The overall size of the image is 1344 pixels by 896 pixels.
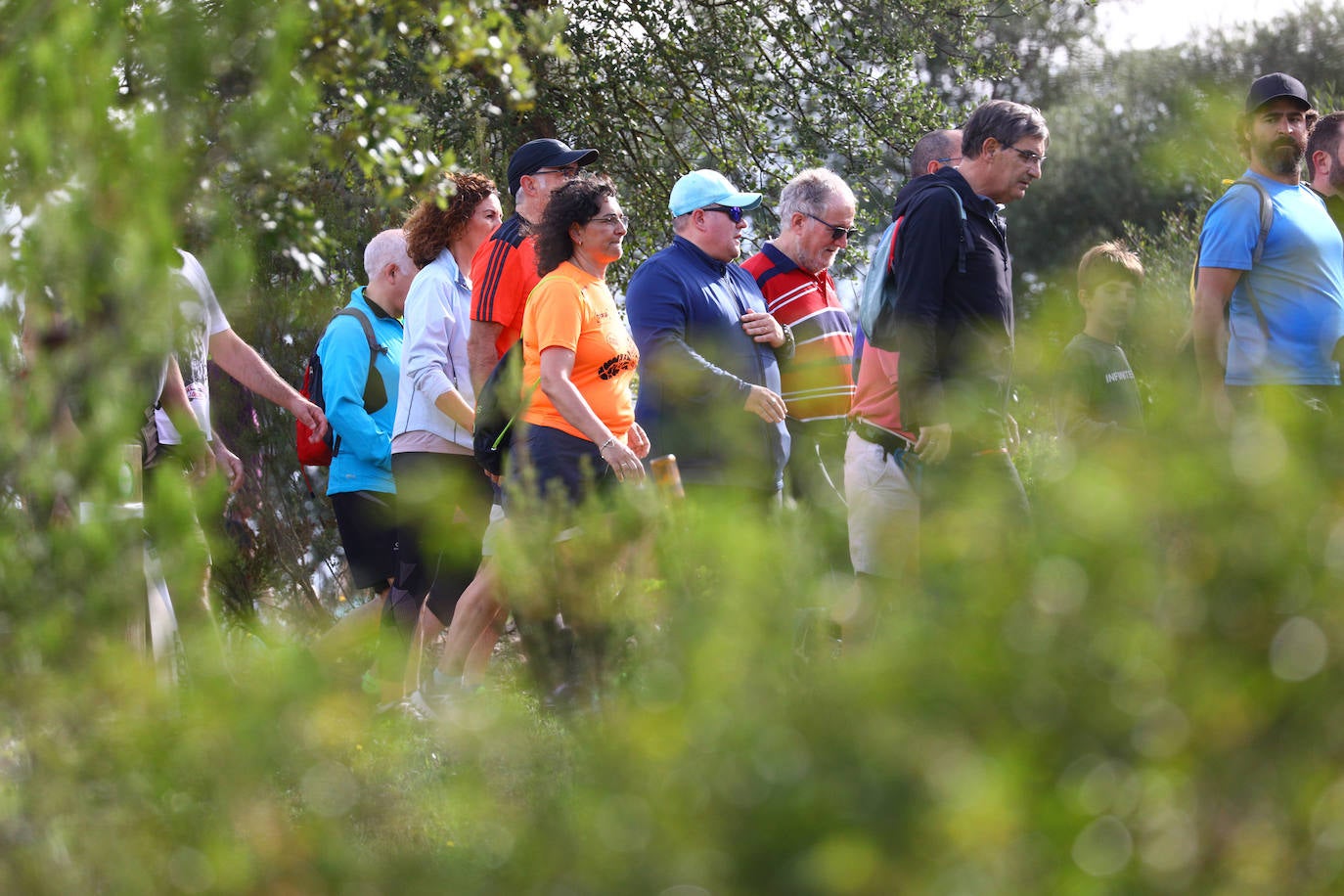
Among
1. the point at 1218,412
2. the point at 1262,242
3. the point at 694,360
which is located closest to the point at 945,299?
the point at 694,360

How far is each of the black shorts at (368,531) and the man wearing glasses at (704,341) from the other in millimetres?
1112

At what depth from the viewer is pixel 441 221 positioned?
5.45 meters

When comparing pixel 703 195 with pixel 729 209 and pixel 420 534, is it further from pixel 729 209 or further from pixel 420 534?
pixel 420 534

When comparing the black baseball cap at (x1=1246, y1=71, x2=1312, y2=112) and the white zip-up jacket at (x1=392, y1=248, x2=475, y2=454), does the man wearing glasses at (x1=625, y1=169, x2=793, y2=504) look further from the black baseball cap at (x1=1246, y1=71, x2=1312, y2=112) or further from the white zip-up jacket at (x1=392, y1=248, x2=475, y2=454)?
the black baseball cap at (x1=1246, y1=71, x2=1312, y2=112)

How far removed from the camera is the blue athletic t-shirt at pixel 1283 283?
4.39 m

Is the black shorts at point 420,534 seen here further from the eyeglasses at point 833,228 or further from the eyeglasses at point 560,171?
the eyeglasses at point 833,228

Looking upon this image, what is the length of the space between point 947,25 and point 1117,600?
962cm

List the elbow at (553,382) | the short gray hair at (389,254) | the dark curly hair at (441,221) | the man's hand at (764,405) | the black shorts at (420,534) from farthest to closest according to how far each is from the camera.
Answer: the short gray hair at (389,254) → the dark curly hair at (441,221) → the black shorts at (420,534) → the man's hand at (764,405) → the elbow at (553,382)

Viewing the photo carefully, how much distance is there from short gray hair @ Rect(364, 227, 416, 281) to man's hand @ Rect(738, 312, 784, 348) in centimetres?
146

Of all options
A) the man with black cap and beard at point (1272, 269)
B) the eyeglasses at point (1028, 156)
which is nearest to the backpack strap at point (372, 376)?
the eyeglasses at point (1028, 156)

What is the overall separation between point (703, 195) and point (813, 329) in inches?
33.6

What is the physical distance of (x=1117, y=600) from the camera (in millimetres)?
1193

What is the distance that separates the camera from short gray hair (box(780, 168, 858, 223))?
5.76 metres

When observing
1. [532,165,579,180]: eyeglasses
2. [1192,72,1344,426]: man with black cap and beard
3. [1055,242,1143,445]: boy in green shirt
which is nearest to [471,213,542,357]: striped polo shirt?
[532,165,579,180]: eyeglasses
